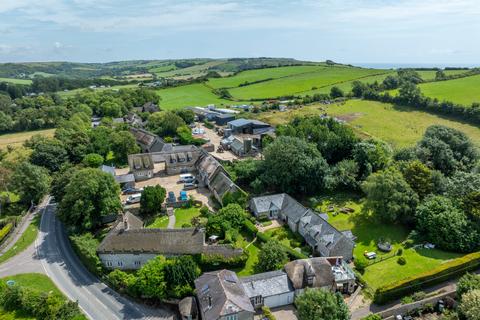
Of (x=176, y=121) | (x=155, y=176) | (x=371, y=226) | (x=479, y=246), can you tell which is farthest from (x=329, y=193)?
Result: (x=176, y=121)

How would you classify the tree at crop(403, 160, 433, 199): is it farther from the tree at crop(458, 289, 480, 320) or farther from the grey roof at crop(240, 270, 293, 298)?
the grey roof at crop(240, 270, 293, 298)

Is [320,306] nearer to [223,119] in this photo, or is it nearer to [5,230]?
[5,230]

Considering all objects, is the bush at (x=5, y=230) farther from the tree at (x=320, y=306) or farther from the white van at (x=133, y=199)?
the tree at (x=320, y=306)

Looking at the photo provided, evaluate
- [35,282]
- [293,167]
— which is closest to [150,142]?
[293,167]

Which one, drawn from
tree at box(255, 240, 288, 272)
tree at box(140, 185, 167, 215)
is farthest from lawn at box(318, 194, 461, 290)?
tree at box(140, 185, 167, 215)

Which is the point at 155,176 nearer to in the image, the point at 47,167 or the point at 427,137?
the point at 47,167

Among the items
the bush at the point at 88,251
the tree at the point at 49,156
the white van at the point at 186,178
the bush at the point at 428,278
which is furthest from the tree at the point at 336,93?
the bush at the point at 88,251

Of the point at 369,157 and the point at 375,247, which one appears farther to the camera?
the point at 369,157
